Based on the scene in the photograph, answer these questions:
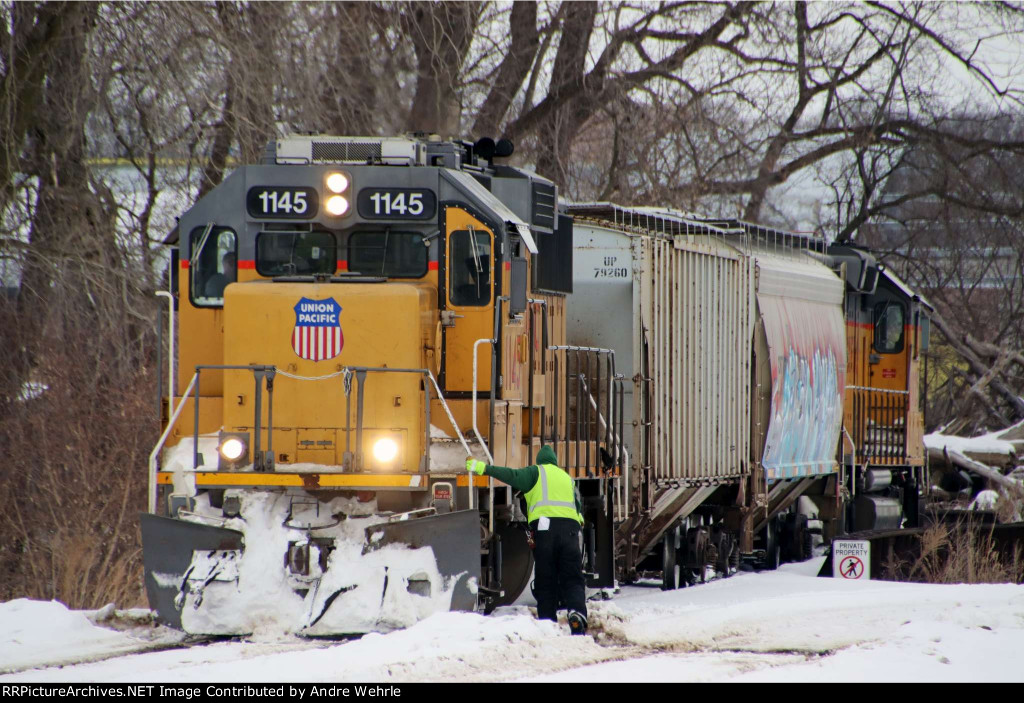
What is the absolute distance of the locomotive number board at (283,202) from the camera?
973cm

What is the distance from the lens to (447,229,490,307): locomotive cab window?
9.58m

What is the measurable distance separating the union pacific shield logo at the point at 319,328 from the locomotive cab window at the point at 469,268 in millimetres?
908

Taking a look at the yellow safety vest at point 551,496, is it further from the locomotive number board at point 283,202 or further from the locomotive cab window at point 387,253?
the locomotive number board at point 283,202

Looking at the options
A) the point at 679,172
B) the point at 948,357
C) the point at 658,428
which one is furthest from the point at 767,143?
the point at 658,428

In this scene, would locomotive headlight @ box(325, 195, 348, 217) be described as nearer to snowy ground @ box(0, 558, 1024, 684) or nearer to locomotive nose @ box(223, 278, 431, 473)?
locomotive nose @ box(223, 278, 431, 473)

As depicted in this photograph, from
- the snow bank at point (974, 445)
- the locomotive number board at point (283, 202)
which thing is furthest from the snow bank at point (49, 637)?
the snow bank at point (974, 445)

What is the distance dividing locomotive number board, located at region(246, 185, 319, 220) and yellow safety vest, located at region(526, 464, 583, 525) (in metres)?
2.63

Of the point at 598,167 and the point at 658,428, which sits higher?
the point at 598,167

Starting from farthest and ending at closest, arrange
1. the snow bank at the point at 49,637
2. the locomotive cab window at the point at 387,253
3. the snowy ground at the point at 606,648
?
the locomotive cab window at the point at 387,253, the snow bank at the point at 49,637, the snowy ground at the point at 606,648

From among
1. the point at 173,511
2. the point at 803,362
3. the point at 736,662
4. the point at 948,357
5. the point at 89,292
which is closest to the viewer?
the point at 736,662

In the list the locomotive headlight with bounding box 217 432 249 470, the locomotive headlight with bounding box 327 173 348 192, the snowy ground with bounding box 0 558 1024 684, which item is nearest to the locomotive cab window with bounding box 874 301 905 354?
the snowy ground with bounding box 0 558 1024 684

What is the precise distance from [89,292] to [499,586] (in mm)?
6096
